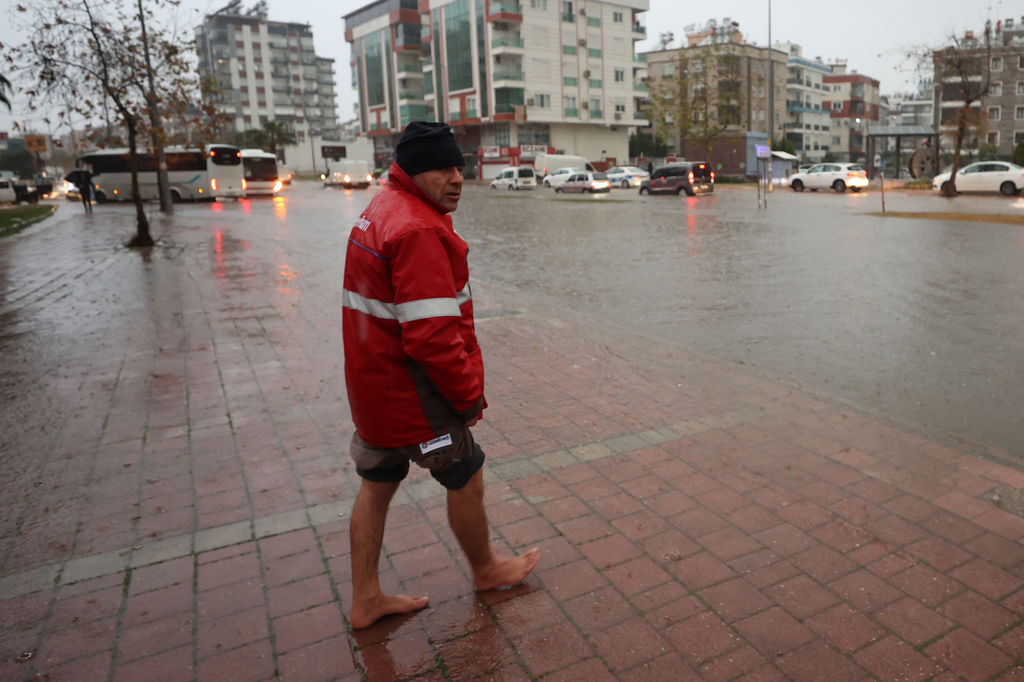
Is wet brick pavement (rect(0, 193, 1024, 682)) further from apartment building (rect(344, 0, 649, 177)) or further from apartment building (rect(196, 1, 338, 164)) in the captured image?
apartment building (rect(196, 1, 338, 164))

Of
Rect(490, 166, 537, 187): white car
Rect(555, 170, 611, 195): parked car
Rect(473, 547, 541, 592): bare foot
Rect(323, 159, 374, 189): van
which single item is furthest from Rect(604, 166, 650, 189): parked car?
Rect(473, 547, 541, 592): bare foot

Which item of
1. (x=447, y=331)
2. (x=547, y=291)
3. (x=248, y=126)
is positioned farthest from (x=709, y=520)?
(x=248, y=126)

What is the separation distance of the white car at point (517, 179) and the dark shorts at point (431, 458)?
47534 mm

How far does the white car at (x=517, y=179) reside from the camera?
4975cm

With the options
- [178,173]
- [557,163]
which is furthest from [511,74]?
[178,173]

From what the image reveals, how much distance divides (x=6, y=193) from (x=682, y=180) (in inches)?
1369

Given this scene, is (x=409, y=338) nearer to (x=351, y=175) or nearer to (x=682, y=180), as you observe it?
(x=682, y=180)

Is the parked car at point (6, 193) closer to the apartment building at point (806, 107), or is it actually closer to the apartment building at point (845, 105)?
the apartment building at point (806, 107)

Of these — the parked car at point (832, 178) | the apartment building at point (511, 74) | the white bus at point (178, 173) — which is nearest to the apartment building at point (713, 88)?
the apartment building at point (511, 74)

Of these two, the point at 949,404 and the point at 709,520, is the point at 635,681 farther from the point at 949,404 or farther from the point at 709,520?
the point at 949,404

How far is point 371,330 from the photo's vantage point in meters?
2.52

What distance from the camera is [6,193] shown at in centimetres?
3988

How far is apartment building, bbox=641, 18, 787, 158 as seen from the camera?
63.7m

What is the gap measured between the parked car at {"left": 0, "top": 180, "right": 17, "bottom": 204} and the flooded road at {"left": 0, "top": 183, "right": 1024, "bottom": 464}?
2304 centimetres
